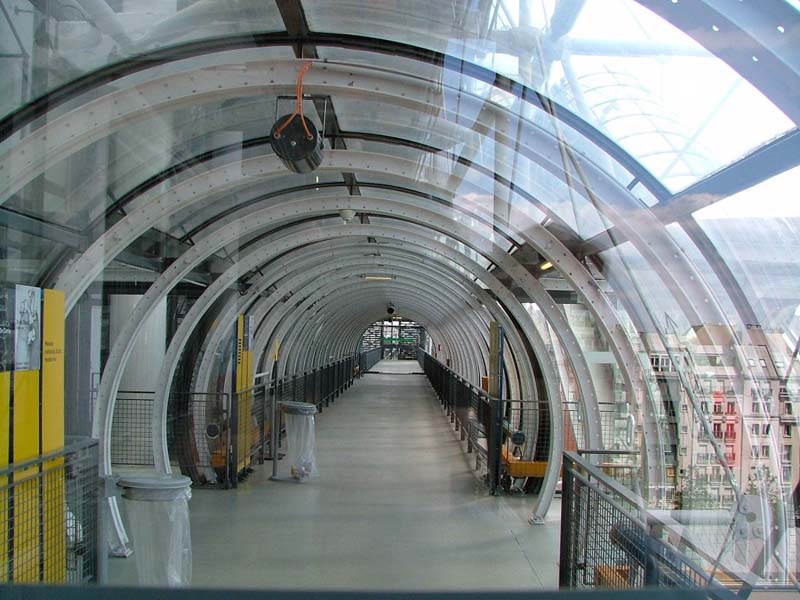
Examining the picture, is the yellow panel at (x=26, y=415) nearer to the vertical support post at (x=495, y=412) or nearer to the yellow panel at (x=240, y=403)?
the yellow panel at (x=240, y=403)

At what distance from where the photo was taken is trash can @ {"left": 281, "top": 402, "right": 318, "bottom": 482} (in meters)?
8.30

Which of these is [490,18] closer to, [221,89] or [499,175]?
[221,89]

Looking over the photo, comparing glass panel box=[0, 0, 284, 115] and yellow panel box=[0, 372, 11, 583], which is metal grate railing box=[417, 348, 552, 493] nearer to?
yellow panel box=[0, 372, 11, 583]

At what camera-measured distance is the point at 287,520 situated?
20.1ft

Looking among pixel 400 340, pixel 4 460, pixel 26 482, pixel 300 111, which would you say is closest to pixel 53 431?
pixel 26 482

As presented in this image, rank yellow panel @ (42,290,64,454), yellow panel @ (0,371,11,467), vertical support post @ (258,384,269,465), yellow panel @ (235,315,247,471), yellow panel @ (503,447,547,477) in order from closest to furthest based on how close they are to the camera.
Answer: yellow panel @ (0,371,11,467) < yellow panel @ (42,290,64,454) < yellow panel @ (503,447,547,477) < yellow panel @ (235,315,247,471) < vertical support post @ (258,384,269,465)

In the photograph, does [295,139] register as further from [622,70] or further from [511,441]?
[511,441]

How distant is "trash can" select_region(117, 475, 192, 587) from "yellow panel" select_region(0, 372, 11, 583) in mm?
542

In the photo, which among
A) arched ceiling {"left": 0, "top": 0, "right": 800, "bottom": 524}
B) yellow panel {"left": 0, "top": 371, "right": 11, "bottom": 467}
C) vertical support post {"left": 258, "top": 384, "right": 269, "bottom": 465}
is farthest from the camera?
vertical support post {"left": 258, "top": 384, "right": 269, "bottom": 465}

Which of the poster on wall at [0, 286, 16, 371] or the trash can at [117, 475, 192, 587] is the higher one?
the poster on wall at [0, 286, 16, 371]

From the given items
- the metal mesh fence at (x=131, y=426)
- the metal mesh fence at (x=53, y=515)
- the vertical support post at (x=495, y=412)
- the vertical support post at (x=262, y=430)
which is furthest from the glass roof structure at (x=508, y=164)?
the vertical support post at (x=262, y=430)

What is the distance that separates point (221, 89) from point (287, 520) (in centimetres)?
379

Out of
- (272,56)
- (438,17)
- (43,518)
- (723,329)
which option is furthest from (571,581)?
(272,56)

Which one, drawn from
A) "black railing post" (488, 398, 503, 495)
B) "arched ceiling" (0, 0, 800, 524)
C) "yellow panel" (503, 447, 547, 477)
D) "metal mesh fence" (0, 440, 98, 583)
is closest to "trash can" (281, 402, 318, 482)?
"arched ceiling" (0, 0, 800, 524)
